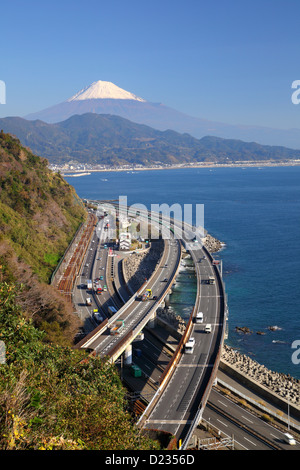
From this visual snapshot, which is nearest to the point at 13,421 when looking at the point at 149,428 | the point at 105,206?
the point at 149,428

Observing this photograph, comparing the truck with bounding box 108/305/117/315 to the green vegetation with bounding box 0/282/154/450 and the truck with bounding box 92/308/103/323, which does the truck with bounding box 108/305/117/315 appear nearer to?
the truck with bounding box 92/308/103/323

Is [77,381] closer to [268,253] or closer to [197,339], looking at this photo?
[197,339]

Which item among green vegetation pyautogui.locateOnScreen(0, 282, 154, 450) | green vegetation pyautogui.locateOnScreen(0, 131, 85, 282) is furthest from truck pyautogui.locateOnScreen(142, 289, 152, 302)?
green vegetation pyautogui.locateOnScreen(0, 282, 154, 450)

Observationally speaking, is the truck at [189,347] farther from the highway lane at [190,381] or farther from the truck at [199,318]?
the truck at [199,318]

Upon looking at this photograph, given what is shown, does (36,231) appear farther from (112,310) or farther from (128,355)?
(128,355)


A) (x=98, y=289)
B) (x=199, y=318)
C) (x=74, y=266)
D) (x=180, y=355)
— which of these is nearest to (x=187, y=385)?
(x=180, y=355)

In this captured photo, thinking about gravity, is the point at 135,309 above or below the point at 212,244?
above
